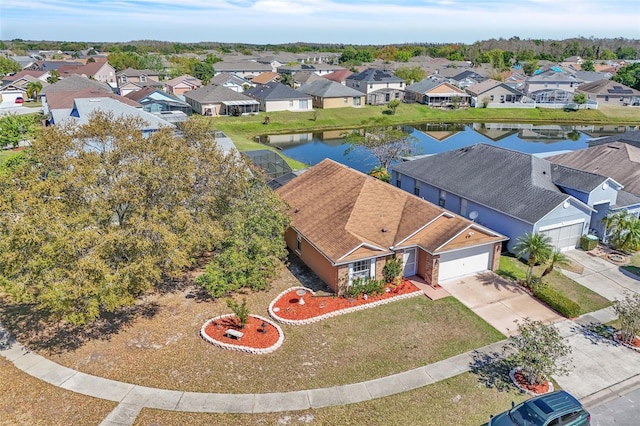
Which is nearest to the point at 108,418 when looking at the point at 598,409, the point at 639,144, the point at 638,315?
the point at 598,409

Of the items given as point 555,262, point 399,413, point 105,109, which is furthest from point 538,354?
point 105,109

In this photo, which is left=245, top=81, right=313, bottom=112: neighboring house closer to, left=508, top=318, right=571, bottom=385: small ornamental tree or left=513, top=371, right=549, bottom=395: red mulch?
left=508, top=318, right=571, bottom=385: small ornamental tree

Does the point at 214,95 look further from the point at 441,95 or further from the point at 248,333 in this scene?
the point at 248,333

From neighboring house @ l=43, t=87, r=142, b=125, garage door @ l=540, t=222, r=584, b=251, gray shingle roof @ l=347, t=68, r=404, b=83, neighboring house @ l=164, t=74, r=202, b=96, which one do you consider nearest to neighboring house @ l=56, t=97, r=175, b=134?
neighboring house @ l=43, t=87, r=142, b=125

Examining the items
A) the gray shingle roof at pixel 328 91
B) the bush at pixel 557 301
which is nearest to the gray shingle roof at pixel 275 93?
the gray shingle roof at pixel 328 91

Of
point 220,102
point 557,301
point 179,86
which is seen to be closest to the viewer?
point 557,301

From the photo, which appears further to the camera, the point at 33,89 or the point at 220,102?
the point at 33,89
